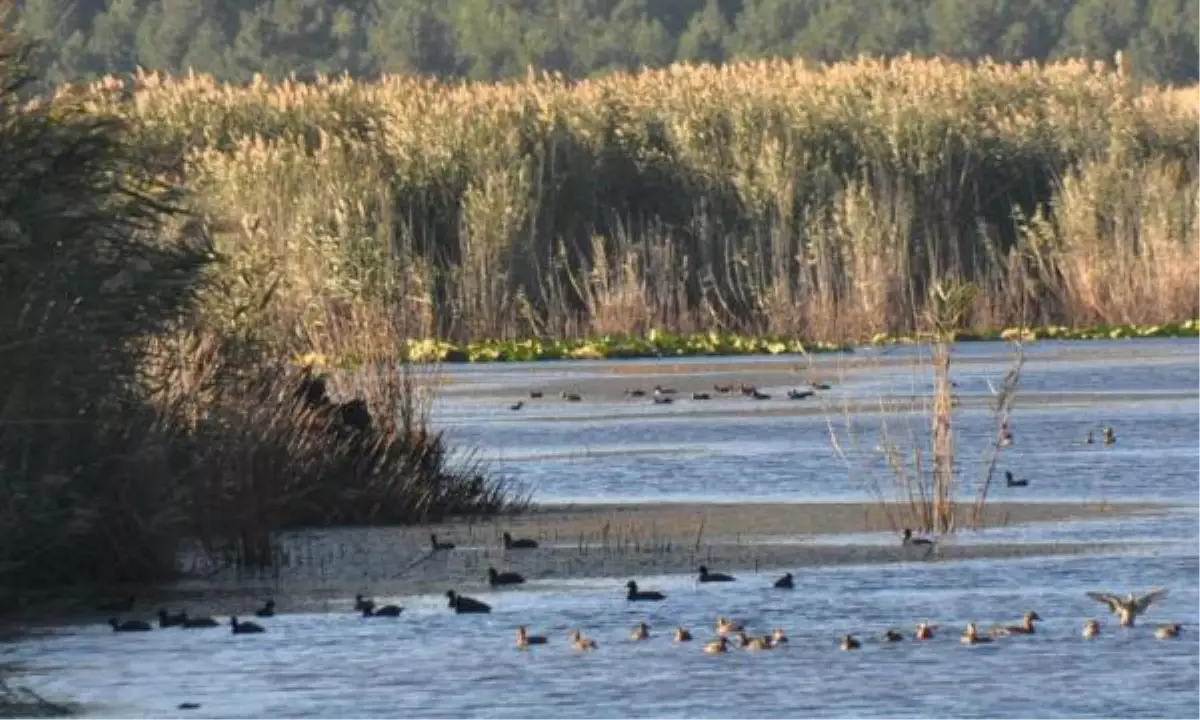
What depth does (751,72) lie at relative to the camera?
47.2 meters

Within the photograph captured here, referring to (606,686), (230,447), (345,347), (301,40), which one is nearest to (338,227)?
(345,347)

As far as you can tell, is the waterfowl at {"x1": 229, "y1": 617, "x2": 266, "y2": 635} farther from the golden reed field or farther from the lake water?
the golden reed field

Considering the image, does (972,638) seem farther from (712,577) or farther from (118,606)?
(118,606)

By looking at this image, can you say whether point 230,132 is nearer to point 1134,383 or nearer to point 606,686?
point 1134,383

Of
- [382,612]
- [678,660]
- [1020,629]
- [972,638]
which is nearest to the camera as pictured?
[678,660]

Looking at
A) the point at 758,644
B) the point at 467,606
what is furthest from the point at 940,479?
the point at 758,644

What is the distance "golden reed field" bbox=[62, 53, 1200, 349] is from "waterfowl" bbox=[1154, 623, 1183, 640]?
23.4 meters

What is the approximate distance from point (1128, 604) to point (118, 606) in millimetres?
5126

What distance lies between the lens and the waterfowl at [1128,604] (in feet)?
53.4

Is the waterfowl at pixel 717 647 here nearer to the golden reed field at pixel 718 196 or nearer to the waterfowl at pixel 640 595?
the waterfowl at pixel 640 595

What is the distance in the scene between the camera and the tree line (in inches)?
4496

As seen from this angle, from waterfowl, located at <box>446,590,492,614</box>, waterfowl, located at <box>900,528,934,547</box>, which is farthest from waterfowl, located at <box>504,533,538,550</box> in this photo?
waterfowl, located at <box>446,590,492,614</box>

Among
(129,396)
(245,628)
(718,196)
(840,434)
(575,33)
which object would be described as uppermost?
(575,33)

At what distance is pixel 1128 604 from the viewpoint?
16328 millimetres
